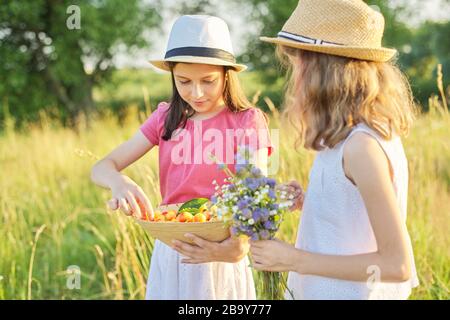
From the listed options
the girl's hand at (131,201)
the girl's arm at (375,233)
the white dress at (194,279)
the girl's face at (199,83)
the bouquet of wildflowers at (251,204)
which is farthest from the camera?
the white dress at (194,279)

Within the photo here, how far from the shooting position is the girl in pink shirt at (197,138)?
219 centimetres

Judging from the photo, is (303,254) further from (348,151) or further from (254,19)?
(254,19)

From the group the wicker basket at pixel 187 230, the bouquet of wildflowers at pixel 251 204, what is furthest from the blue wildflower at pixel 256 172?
the wicker basket at pixel 187 230

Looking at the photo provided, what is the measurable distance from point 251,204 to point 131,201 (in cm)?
50

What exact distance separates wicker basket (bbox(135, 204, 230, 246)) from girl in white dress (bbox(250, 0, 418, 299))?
21 centimetres

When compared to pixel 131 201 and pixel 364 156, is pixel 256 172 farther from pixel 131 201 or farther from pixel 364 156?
pixel 131 201

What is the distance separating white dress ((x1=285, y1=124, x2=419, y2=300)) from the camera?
1.65m

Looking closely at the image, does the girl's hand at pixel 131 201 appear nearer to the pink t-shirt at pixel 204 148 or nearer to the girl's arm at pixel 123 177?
the girl's arm at pixel 123 177

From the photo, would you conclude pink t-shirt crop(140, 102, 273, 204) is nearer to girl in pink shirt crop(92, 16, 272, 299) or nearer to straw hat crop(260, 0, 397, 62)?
girl in pink shirt crop(92, 16, 272, 299)

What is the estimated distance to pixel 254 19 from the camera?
1898 centimetres

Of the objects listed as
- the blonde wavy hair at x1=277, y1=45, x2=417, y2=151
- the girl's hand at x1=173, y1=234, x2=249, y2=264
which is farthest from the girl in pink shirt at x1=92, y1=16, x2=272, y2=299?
the blonde wavy hair at x1=277, y1=45, x2=417, y2=151

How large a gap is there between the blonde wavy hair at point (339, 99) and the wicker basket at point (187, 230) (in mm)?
379

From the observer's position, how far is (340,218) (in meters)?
1.68

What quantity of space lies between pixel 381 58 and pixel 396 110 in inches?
6.1
